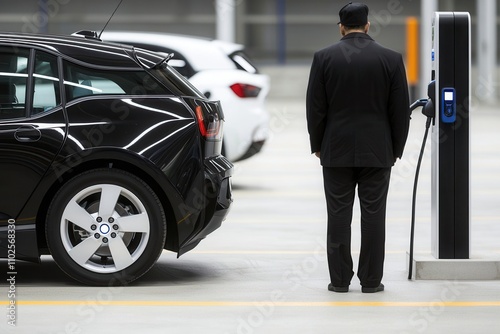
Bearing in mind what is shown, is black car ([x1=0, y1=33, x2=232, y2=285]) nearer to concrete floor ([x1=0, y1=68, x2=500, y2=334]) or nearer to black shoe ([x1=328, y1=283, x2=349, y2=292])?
concrete floor ([x1=0, y1=68, x2=500, y2=334])

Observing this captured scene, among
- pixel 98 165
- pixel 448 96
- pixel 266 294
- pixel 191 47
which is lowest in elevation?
pixel 266 294

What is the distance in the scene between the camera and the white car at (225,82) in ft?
41.0

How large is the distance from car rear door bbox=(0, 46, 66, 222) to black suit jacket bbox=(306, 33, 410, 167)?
5.23 ft

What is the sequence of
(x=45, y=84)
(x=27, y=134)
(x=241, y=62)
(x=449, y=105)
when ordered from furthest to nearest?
1. (x=241, y=62)
2. (x=449, y=105)
3. (x=45, y=84)
4. (x=27, y=134)

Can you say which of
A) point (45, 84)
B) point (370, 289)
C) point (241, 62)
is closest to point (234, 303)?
point (370, 289)

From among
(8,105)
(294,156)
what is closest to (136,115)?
(8,105)

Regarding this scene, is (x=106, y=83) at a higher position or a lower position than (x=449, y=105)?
higher

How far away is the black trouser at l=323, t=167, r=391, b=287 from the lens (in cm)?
678

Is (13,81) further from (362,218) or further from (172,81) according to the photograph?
(362,218)

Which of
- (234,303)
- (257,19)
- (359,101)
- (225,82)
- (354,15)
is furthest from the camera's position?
(257,19)

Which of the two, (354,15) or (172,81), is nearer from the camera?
(354,15)

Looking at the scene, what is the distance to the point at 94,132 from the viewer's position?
6914mm

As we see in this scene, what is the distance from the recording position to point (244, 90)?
497 inches

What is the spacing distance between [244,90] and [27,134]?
592 centimetres
